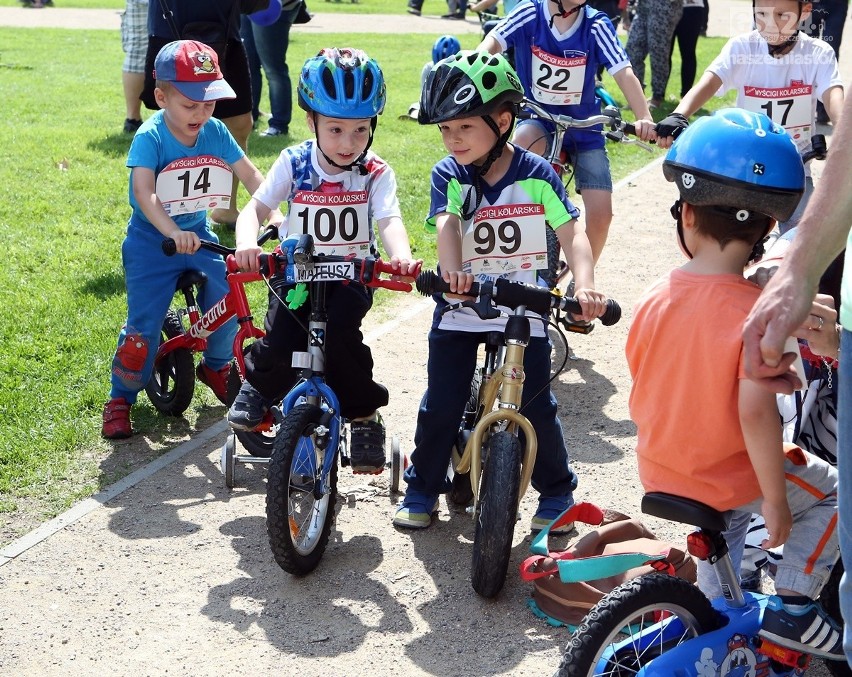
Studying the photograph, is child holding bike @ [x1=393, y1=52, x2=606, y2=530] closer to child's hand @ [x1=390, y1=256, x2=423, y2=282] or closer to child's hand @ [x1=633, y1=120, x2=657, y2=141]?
child's hand @ [x1=390, y1=256, x2=423, y2=282]

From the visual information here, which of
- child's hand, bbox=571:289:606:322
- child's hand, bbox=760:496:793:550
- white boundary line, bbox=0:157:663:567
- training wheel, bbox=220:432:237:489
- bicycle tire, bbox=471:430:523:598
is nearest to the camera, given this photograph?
child's hand, bbox=760:496:793:550

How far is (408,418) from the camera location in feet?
18.9

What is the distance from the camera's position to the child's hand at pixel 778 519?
2.88m

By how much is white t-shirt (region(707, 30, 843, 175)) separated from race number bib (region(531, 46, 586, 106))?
820 millimetres

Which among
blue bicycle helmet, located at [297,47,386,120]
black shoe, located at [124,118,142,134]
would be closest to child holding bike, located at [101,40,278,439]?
blue bicycle helmet, located at [297,47,386,120]

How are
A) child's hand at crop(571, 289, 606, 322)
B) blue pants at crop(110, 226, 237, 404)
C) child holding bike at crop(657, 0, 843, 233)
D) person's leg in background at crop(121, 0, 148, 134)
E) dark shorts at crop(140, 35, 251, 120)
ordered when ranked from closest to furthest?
1. child's hand at crop(571, 289, 606, 322)
2. blue pants at crop(110, 226, 237, 404)
3. child holding bike at crop(657, 0, 843, 233)
4. dark shorts at crop(140, 35, 251, 120)
5. person's leg in background at crop(121, 0, 148, 134)

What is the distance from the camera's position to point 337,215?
15.1 ft

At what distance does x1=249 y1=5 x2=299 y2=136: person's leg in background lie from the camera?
11500 mm

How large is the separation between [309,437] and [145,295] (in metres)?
1.63

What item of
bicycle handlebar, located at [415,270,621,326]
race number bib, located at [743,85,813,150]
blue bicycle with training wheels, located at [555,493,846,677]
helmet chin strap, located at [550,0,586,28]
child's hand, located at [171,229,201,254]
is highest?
helmet chin strap, located at [550,0,586,28]

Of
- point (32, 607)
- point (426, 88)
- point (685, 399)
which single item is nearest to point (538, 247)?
point (426, 88)

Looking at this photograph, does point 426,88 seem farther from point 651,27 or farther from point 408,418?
point 651,27

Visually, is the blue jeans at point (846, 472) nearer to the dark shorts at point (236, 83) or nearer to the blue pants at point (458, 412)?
the blue pants at point (458, 412)

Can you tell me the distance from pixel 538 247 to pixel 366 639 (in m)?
1.61
